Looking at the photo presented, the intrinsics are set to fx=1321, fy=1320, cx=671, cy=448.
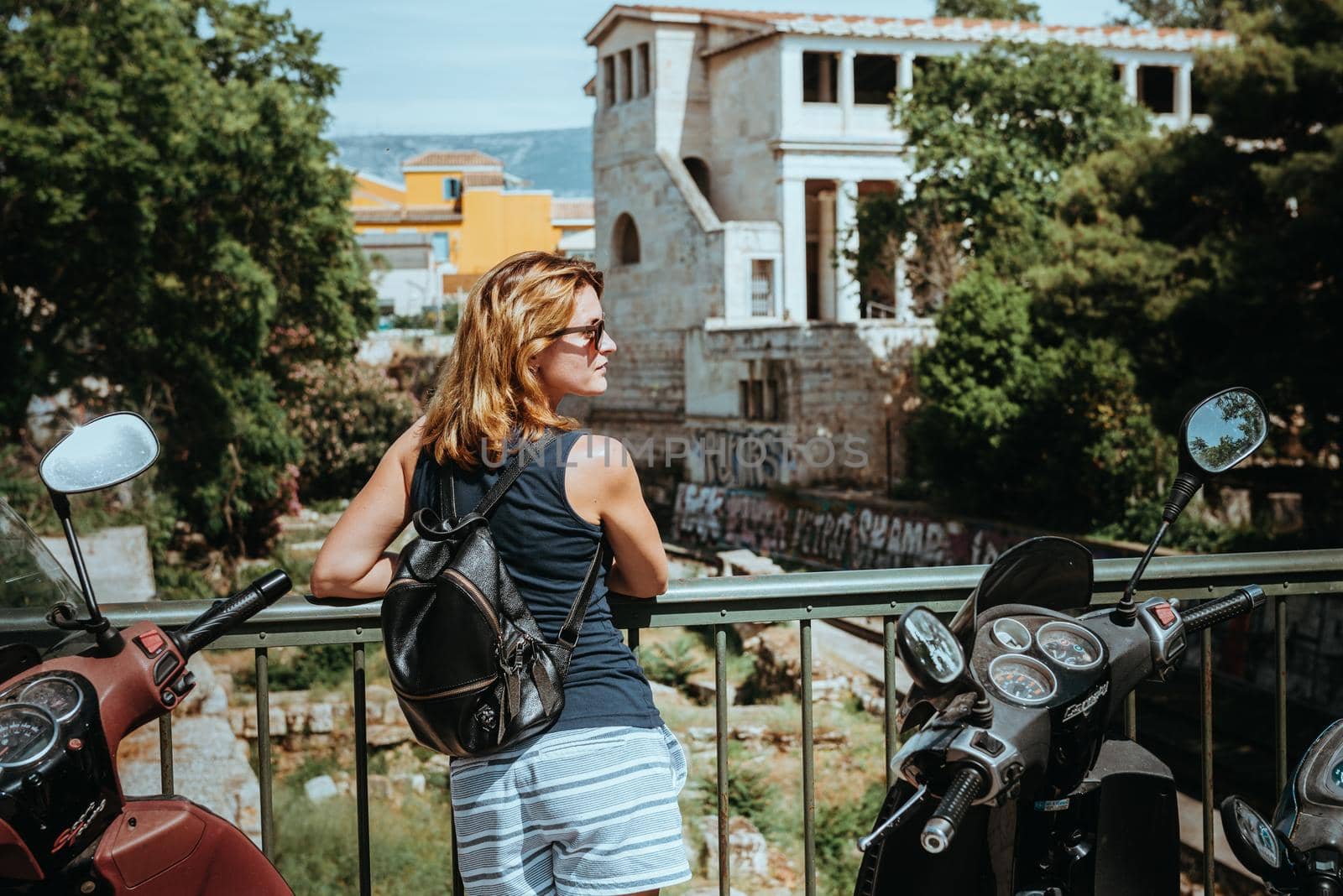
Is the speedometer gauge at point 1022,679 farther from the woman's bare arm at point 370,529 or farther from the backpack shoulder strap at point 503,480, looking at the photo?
the woman's bare arm at point 370,529

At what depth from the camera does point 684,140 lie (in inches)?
1315

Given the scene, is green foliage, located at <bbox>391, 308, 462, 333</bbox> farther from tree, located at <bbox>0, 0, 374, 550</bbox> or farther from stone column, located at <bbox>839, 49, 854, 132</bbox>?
tree, located at <bbox>0, 0, 374, 550</bbox>

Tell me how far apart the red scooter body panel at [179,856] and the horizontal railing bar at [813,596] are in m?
0.59

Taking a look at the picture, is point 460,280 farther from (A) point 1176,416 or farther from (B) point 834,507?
(A) point 1176,416

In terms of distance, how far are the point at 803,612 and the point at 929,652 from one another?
109cm

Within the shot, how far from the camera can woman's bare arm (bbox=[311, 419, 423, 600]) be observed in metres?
2.37

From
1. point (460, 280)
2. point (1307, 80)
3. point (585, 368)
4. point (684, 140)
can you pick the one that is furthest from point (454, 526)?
point (460, 280)

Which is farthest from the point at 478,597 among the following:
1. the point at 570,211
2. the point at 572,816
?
the point at 570,211

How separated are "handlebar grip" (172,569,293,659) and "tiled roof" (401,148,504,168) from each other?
158 ft

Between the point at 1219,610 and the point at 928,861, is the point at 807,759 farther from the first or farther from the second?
the point at 1219,610

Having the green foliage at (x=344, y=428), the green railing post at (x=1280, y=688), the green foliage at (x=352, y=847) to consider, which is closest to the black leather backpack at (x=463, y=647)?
the green railing post at (x=1280, y=688)

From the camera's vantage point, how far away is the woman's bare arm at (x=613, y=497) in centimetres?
224

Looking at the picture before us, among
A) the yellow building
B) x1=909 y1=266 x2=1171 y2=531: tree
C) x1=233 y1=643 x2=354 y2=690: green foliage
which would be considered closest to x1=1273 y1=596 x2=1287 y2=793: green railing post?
x1=233 y1=643 x2=354 y2=690: green foliage

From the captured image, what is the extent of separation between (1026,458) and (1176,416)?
6.30 meters
